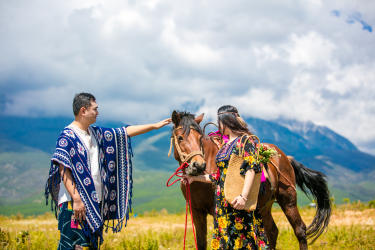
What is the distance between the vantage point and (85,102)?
4066 millimetres

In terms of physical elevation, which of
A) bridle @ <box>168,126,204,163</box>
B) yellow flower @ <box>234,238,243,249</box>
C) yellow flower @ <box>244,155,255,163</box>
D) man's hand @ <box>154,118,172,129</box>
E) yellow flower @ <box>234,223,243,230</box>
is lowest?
yellow flower @ <box>234,238,243,249</box>

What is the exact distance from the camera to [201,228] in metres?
5.33

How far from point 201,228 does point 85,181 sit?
2.25 m

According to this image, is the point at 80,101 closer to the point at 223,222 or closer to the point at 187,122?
the point at 187,122

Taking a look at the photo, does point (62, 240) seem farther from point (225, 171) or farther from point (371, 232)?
point (371, 232)

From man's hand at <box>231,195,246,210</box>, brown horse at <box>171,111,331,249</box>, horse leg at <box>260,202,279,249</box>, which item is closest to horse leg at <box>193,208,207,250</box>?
brown horse at <box>171,111,331,249</box>

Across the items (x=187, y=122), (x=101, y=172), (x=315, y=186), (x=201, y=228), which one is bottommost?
(x=201, y=228)

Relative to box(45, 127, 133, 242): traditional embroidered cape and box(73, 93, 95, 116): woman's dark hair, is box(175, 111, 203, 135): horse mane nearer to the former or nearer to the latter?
box(45, 127, 133, 242): traditional embroidered cape

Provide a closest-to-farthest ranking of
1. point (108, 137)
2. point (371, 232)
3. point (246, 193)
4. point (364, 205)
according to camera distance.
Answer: point (246, 193) < point (108, 137) < point (371, 232) < point (364, 205)

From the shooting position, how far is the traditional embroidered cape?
12.8 ft

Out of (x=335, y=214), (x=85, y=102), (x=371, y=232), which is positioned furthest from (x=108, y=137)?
(x=335, y=214)

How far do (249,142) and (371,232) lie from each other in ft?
18.8

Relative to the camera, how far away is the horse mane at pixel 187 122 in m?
4.99

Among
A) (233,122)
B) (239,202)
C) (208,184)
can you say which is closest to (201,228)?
(208,184)
